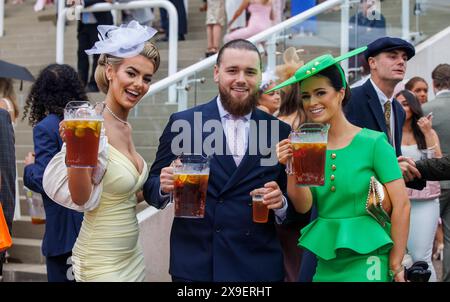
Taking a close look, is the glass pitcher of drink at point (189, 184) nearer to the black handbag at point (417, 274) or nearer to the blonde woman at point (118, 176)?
the blonde woman at point (118, 176)

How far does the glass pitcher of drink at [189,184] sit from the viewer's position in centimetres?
409

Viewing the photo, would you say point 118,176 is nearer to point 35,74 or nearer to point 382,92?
point 382,92

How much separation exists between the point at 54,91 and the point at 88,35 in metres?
5.58

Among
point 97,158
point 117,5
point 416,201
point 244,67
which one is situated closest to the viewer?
point 97,158

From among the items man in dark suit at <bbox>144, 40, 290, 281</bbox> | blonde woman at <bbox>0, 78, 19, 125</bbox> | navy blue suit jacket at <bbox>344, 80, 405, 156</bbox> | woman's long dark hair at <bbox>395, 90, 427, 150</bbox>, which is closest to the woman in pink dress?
woman's long dark hair at <bbox>395, 90, 427, 150</bbox>

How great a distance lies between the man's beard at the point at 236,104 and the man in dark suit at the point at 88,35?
6.65 meters

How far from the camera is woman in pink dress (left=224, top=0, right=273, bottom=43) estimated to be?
10914 millimetres

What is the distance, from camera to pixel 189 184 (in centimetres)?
409

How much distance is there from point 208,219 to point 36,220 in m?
3.49

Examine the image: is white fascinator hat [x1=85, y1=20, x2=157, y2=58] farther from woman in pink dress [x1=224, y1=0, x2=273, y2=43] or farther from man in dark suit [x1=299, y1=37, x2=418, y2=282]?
woman in pink dress [x1=224, y1=0, x2=273, y2=43]

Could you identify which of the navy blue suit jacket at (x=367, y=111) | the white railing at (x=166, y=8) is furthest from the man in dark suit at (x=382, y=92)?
the white railing at (x=166, y=8)

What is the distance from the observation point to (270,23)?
11133 mm
